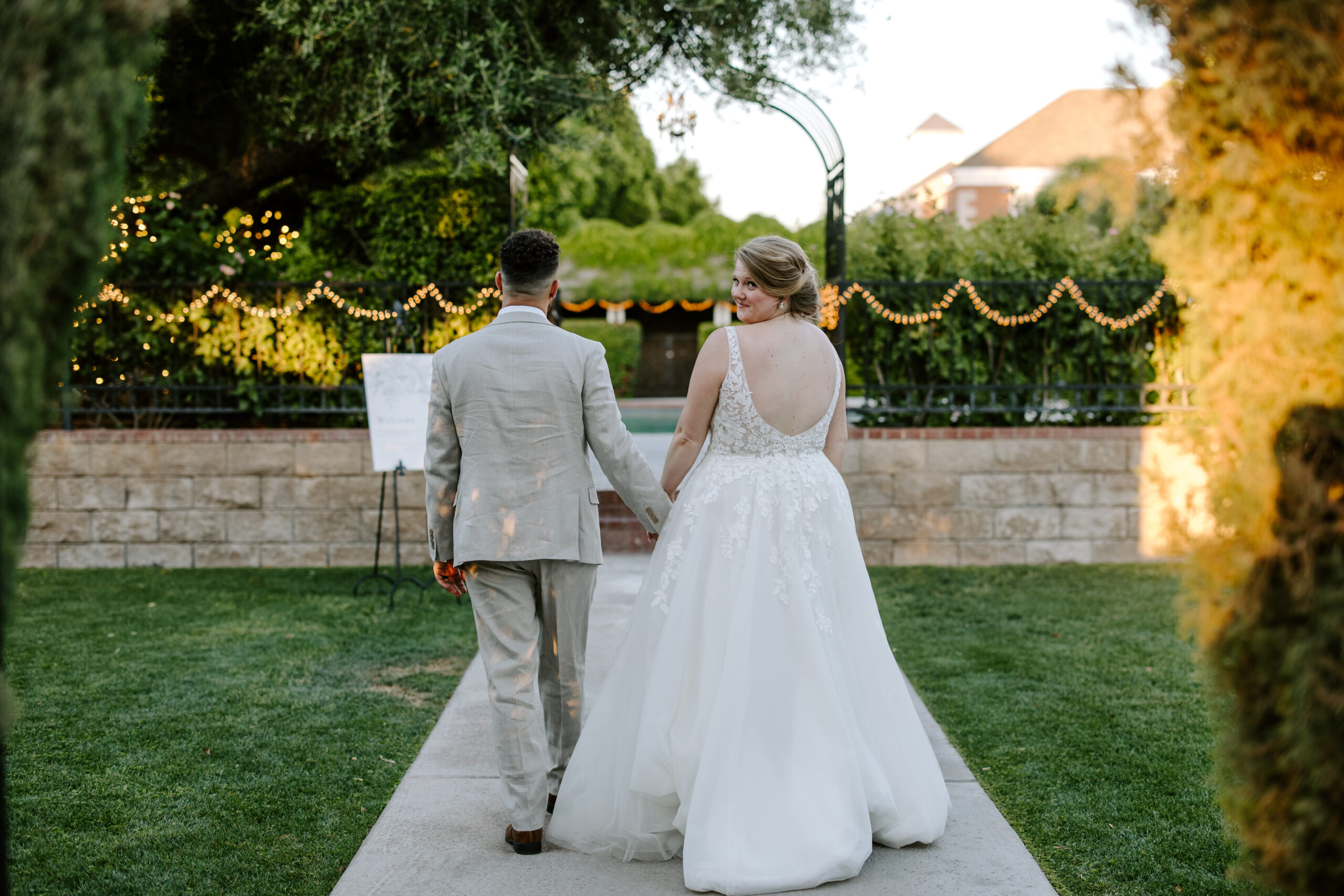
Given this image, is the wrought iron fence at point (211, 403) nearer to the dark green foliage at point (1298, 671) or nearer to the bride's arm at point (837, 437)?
the bride's arm at point (837, 437)

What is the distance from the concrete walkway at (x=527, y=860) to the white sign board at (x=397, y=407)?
3047 millimetres

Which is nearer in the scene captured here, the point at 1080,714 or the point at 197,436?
the point at 1080,714

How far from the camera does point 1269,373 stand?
66.1 inches

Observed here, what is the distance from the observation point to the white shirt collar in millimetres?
3137

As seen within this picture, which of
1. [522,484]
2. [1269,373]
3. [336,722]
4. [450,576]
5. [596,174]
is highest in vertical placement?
[596,174]

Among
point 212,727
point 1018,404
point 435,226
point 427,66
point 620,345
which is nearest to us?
point 212,727

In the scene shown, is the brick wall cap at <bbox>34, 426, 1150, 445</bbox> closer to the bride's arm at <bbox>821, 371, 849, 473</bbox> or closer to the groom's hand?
the bride's arm at <bbox>821, 371, 849, 473</bbox>

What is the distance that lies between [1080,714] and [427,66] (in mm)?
6449

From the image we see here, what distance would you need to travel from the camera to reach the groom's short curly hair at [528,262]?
3.12 metres

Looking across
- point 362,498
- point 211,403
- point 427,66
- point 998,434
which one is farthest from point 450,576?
point 211,403

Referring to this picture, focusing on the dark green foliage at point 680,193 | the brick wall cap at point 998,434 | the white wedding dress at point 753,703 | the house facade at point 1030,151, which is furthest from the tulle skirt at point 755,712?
the dark green foliage at point 680,193

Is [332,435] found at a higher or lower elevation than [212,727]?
higher

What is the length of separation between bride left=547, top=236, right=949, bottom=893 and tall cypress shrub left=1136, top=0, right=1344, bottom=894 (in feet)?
4.27

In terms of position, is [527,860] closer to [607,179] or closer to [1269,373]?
[1269,373]
